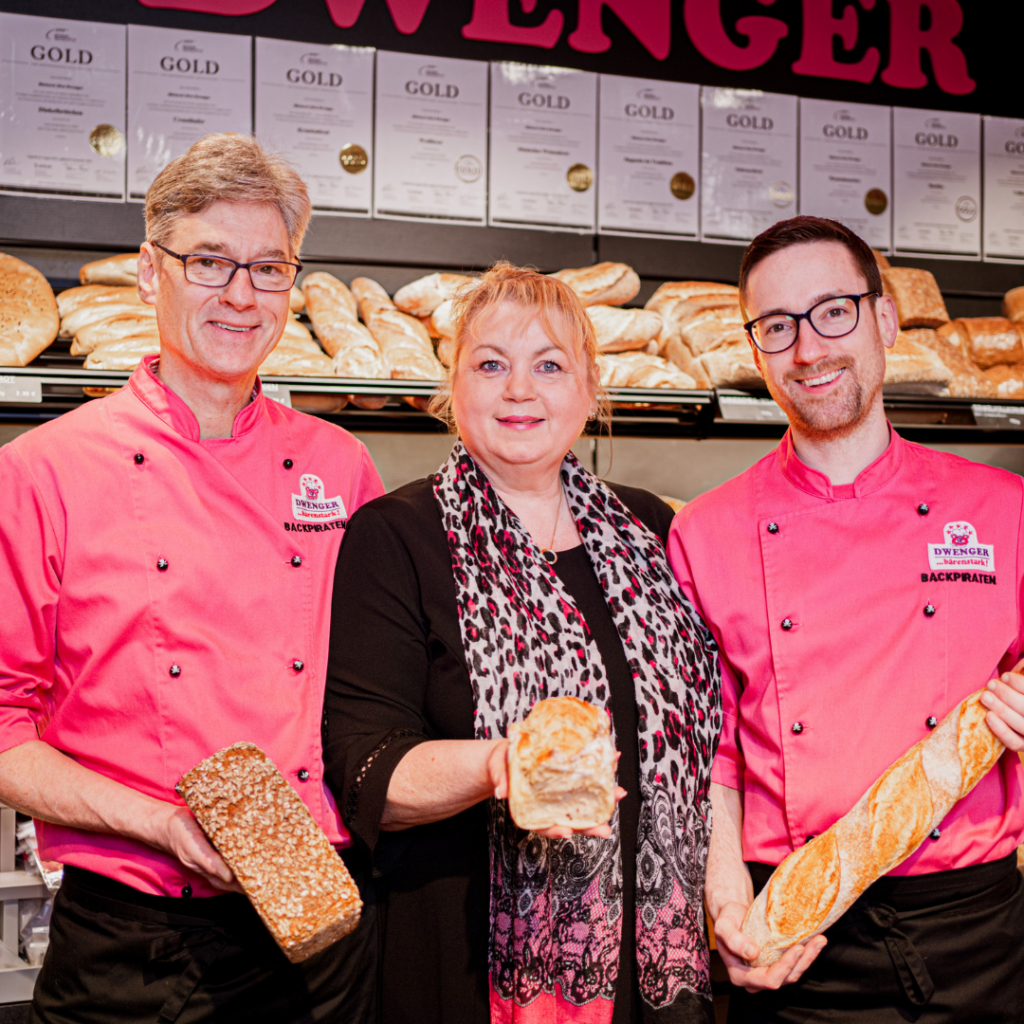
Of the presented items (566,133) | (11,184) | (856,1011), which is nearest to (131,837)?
(856,1011)

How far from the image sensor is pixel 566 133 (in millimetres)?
3111

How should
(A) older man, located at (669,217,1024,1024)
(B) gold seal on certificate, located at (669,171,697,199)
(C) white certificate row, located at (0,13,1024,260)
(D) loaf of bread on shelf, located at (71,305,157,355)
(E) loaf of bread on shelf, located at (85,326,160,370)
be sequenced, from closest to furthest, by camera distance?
(A) older man, located at (669,217,1024,1024)
(E) loaf of bread on shelf, located at (85,326,160,370)
(D) loaf of bread on shelf, located at (71,305,157,355)
(C) white certificate row, located at (0,13,1024,260)
(B) gold seal on certificate, located at (669,171,697,199)

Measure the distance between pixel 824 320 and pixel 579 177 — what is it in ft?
5.30

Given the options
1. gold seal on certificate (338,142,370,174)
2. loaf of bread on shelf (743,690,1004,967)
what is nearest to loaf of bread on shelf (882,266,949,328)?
gold seal on certificate (338,142,370,174)

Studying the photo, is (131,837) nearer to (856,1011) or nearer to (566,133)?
(856,1011)

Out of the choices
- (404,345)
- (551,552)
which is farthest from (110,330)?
(551,552)

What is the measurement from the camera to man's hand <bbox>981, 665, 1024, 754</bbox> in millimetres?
1450

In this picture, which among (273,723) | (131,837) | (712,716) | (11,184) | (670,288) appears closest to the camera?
(131,837)

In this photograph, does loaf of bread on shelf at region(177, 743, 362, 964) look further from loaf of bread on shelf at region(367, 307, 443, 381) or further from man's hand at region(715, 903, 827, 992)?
loaf of bread on shelf at region(367, 307, 443, 381)

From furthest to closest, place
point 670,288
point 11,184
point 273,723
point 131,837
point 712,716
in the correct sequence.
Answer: point 670,288
point 11,184
point 712,716
point 273,723
point 131,837

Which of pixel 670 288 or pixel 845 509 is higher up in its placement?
pixel 670 288

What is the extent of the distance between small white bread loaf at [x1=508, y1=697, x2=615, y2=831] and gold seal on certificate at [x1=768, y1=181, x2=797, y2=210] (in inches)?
100

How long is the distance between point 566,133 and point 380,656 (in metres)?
2.16

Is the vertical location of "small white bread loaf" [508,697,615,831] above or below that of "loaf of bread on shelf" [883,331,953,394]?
below
